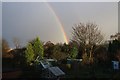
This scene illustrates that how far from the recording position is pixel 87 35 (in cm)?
2398

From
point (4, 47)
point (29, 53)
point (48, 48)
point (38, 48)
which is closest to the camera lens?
point (29, 53)

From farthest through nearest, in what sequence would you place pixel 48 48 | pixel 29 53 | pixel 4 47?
1. pixel 48 48
2. pixel 4 47
3. pixel 29 53

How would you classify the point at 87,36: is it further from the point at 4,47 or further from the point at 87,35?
the point at 4,47

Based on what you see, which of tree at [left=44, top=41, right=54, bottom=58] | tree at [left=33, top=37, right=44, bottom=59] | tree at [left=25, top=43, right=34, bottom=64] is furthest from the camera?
tree at [left=44, top=41, right=54, bottom=58]

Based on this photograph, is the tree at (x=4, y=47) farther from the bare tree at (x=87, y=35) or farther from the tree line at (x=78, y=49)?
the bare tree at (x=87, y=35)

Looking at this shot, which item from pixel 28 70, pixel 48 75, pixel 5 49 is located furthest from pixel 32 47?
pixel 48 75

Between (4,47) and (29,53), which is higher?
(4,47)

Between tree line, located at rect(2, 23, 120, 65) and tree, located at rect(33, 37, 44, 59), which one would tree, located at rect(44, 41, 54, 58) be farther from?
tree, located at rect(33, 37, 44, 59)

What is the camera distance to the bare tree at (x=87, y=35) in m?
23.9

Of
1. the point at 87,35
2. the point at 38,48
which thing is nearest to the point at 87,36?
the point at 87,35

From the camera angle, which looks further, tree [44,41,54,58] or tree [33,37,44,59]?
tree [44,41,54,58]

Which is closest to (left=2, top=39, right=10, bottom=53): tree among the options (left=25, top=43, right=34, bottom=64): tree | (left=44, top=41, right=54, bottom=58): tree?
(left=25, top=43, right=34, bottom=64): tree

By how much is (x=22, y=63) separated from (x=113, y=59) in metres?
7.36

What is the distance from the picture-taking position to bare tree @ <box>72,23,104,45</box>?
23859mm
